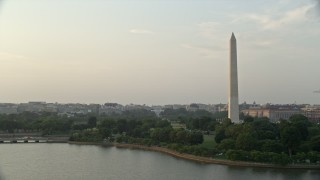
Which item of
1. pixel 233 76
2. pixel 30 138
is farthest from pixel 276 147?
pixel 30 138

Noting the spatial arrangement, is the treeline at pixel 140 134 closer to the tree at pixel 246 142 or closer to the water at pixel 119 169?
the water at pixel 119 169

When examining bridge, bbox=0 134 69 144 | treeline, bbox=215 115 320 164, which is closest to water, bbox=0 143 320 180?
treeline, bbox=215 115 320 164

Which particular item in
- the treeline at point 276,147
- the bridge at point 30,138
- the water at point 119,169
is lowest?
the water at point 119,169

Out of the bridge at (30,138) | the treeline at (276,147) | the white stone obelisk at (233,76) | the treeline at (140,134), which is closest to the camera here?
the treeline at (276,147)

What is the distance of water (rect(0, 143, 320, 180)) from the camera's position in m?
6.78

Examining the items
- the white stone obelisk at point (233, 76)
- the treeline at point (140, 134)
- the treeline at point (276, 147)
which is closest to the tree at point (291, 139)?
the treeline at point (276, 147)

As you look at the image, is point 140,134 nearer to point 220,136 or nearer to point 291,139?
point 220,136

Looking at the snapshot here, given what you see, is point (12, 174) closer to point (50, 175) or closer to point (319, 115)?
point (50, 175)

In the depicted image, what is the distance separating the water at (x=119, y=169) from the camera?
678cm

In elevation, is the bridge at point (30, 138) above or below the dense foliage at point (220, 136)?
below

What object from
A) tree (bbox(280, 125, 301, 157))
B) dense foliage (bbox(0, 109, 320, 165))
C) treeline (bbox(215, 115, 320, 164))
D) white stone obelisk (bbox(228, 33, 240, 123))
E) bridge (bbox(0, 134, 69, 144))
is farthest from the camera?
bridge (bbox(0, 134, 69, 144))

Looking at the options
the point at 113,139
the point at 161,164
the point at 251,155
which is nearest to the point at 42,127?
the point at 113,139

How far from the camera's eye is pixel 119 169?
7.56 m

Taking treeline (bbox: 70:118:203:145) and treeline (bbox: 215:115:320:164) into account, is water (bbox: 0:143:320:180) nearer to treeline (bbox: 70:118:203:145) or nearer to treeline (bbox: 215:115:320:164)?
treeline (bbox: 215:115:320:164)
